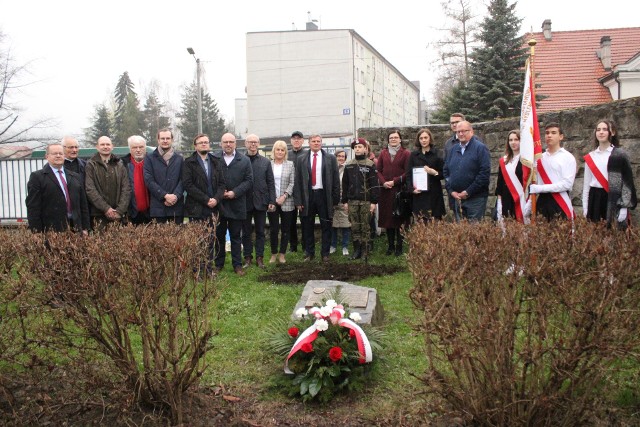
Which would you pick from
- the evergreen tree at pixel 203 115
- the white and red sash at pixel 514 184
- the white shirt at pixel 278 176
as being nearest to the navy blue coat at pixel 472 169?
the white and red sash at pixel 514 184

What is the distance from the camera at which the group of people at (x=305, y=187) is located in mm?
6848

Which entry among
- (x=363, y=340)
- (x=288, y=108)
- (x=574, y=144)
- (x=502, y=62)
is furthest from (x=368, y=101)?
(x=363, y=340)

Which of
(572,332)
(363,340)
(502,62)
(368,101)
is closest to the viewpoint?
(572,332)

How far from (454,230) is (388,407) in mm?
1270

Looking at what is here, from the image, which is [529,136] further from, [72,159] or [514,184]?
[72,159]

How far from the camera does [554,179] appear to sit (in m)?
6.98

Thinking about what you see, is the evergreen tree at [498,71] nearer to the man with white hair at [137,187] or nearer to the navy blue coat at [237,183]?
the navy blue coat at [237,183]

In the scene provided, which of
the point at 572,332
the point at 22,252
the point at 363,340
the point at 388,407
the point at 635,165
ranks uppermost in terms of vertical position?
the point at 635,165

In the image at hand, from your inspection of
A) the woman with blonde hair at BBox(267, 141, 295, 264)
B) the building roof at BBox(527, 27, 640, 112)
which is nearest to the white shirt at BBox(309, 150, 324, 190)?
the woman with blonde hair at BBox(267, 141, 295, 264)

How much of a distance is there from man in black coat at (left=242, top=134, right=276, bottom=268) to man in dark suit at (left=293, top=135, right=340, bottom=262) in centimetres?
47

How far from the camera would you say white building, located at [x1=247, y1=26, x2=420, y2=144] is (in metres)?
45.9

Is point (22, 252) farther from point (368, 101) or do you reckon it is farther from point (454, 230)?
point (368, 101)

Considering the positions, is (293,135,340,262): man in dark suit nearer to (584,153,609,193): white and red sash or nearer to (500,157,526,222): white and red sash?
(500,157,526,222): white and red sash

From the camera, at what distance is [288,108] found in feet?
155
